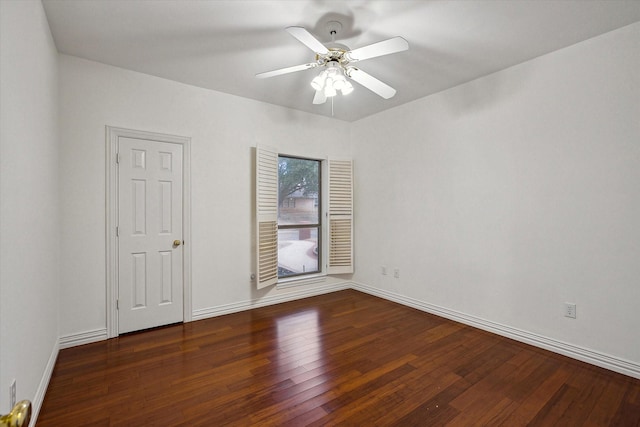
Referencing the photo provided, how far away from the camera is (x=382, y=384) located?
222 centimetres

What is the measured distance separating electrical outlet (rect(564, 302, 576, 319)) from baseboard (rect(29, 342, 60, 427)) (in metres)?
3.94

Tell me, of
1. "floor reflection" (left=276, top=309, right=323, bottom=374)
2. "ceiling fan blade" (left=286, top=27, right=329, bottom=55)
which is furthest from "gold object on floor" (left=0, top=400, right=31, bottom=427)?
"ceiling fan blade" (left=286, top=27, right=329, bottom=55)

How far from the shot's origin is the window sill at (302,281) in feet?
13.9

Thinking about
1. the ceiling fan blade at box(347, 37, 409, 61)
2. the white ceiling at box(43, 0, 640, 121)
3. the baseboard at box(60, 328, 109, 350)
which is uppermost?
the white ceiling at box(43, 0, 640, 121)

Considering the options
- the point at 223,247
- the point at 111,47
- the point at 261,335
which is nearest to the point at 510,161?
the point at 261,335

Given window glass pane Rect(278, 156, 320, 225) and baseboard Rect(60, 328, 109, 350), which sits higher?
window glass pane Rect(278, 156, 320, 225)

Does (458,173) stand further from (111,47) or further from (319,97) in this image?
(111,47)

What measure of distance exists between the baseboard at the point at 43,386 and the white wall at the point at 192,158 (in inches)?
14.4

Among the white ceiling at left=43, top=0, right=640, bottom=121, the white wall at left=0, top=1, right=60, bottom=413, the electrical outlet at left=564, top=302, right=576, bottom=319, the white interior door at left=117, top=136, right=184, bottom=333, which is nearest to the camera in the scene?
the white wall at left=0, top=1, right=60, bottom=413

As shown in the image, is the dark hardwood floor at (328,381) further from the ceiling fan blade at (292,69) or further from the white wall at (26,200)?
the ceiling fan blade at (292,69)

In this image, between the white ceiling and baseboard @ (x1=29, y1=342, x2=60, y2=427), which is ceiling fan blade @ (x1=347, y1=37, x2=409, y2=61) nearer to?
the white ceiling

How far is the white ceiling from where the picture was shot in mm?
2162

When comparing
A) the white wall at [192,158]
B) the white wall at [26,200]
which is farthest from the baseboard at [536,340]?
the white wall at [26,200]

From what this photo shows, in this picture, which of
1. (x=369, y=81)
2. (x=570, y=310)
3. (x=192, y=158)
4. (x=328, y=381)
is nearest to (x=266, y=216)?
(x=192, y=158)
